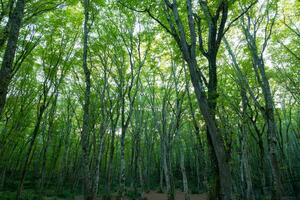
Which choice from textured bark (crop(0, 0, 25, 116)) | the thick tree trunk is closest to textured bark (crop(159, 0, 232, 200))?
the thick tree trunk

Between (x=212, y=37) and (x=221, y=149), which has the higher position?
(x=212, y=37)

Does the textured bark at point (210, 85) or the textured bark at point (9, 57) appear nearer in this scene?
the textured bark at point (9, 57)

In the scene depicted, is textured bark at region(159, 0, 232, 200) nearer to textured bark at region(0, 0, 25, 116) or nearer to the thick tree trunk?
the thick tree trunk

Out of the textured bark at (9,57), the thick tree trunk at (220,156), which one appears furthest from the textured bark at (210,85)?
the textured bark at (9,57)

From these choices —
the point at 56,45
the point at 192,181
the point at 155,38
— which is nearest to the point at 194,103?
the point at 155,38

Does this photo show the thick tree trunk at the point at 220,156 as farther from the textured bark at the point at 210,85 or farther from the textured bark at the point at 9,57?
the textured bark at the point at 9,57

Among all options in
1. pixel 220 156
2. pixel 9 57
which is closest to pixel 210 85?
pixel 220 156

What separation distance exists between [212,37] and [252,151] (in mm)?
28377

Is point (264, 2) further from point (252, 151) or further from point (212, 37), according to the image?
point (252, 151)

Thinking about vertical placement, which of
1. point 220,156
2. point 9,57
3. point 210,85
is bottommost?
point 220,156

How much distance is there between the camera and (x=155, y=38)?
14297 mm

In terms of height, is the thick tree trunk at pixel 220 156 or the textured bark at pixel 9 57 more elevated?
the textured bark at pixel 9 57

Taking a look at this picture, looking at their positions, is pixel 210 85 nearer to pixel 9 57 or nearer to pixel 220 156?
pixel 220 156

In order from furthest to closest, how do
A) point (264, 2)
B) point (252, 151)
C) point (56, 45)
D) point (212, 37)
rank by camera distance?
point (252, 151)
point (56, 45)
point (264, 2)
point (212, 37)
